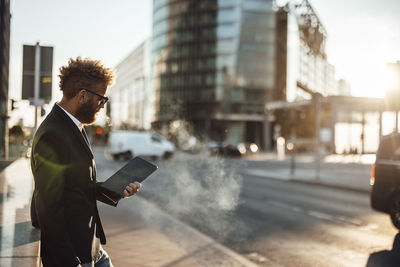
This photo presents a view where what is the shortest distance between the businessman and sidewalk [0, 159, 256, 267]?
6.48ft

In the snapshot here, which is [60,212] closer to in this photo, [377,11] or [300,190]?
Result: [377,11]

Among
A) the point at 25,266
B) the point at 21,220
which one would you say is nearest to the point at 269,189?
the point at 21,220

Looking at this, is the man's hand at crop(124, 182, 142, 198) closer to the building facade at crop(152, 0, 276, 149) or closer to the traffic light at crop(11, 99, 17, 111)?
the traffic light at crop(11, 99, 17, 111)

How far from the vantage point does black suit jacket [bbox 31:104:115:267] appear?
2025 mm

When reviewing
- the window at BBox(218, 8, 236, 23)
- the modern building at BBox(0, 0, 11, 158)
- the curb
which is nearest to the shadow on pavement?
the curb

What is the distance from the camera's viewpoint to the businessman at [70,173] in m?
2.03

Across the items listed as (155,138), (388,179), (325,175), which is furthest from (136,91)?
(388,179)

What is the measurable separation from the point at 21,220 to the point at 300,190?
1037 centimetres

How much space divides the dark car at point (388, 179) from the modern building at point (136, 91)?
5918cm

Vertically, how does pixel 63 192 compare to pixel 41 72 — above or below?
below

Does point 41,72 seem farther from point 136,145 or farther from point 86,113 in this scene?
point 136,145

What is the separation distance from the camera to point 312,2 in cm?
798

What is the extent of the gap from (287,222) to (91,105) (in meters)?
6.88

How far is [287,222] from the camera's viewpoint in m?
8.58
